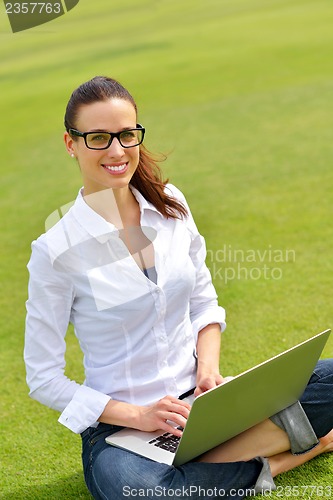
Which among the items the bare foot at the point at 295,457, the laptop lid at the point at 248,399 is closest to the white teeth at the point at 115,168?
the laptop lid at the point at 248,399

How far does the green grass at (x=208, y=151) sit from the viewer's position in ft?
12.5

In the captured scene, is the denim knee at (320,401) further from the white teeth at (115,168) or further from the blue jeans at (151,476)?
the white teeth at (115,168)

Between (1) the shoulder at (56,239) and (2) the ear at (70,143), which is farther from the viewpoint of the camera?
(2) the ear at (70,143)

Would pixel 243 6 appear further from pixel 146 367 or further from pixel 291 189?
pixel 146 367

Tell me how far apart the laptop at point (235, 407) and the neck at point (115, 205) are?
63 cm

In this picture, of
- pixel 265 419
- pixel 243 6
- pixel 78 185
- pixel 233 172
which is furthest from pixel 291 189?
pixel 243 6

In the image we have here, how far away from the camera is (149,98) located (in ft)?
32.8

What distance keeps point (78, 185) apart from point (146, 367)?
449 cm

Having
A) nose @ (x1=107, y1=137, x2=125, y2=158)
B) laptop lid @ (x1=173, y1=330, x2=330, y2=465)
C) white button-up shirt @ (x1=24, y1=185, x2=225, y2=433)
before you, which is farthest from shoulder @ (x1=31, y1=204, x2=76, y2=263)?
laptop lid @ (x1=173, y1=330, x2=330, y2=465)

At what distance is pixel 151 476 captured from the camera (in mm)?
2418

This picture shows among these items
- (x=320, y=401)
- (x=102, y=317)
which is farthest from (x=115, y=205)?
(x=320, y=401)

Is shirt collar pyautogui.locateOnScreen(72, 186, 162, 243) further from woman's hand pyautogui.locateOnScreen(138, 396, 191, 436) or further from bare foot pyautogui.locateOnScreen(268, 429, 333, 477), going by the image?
bare foot pyautogui.locateOnScreen(268, 429, 333, 477)

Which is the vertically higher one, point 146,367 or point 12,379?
point 146,367

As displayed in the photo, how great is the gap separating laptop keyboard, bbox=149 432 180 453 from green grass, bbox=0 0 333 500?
1.26ft
